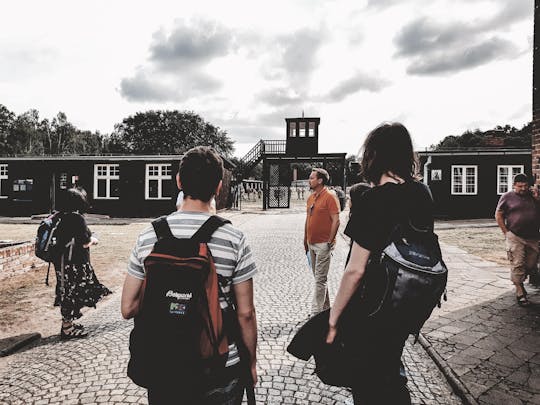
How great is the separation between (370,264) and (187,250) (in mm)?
860

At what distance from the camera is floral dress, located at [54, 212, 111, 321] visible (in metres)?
4.41

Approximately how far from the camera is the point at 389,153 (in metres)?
2.00

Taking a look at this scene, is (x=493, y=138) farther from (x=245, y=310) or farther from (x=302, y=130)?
(x=245, y=310)

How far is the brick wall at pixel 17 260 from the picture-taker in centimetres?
716

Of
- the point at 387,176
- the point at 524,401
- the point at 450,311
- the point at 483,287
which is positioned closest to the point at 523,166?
the point at 483,287

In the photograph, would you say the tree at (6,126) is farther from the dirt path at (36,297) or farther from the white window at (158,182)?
the dirt path at (36,297)

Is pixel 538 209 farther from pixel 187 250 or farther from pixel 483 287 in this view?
pixel 187 250

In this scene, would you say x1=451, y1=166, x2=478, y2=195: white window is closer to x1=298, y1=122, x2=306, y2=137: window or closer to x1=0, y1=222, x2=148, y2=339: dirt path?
x1=298, y1=122, x2=306, y2=137: window

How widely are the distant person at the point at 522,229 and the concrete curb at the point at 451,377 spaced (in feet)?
7.45

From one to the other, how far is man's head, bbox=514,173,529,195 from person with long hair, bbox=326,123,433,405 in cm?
443

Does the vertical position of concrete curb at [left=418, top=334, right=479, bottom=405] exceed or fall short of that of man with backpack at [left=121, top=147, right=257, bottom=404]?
it falls short

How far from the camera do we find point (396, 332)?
1806 millimetres

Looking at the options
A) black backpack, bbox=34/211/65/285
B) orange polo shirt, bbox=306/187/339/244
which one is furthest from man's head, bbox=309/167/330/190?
black backpack, bbox=34/211/65/285

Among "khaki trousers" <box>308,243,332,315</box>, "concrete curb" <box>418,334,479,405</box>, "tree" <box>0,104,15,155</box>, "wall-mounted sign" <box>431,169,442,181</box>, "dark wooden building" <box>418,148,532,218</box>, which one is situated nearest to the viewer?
"concrete curb" <box>418,334,479,405</box>
